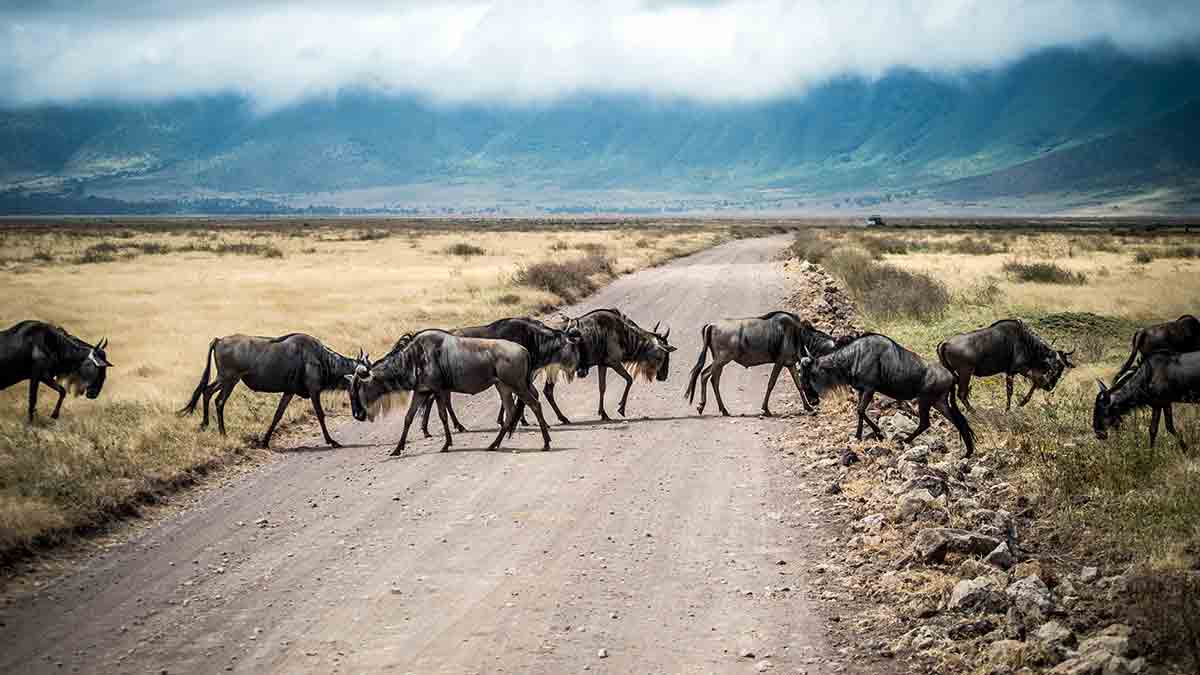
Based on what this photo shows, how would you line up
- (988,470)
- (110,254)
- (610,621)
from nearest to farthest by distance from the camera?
(610,621), (988,470), (110,254)

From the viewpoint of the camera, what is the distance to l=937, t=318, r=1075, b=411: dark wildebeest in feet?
59.0

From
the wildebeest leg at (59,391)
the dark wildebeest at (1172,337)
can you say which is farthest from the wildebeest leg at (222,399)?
the dark wildebeest at (1172,337)

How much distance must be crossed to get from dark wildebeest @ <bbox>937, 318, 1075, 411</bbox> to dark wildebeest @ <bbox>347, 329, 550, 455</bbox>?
6.57 m

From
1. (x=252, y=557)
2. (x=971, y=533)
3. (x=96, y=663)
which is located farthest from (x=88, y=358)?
(x=971, y=533)

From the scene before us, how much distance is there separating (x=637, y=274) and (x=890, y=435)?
39.9 meters

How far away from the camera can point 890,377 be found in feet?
51.0

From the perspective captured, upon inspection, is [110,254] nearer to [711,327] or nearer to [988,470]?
[711,327]

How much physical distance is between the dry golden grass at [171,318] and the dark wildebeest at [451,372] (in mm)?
2396

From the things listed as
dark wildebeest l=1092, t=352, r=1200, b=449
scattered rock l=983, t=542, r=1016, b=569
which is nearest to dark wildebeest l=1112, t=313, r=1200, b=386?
dark wildebeest l=1092, t=352, r=1200, b=449

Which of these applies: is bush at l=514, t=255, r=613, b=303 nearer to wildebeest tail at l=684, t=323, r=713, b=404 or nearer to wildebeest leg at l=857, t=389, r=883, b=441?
wildebeest tail at l=684, t=323, r=713, b=404

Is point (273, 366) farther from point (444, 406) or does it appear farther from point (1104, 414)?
point (1104, 414)

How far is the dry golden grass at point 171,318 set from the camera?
45.1 feet

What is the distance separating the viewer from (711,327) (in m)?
19.8

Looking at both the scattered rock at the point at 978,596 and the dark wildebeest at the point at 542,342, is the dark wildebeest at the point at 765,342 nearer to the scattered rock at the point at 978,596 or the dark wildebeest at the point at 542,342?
the dark wildebeest at the point at 542,342
